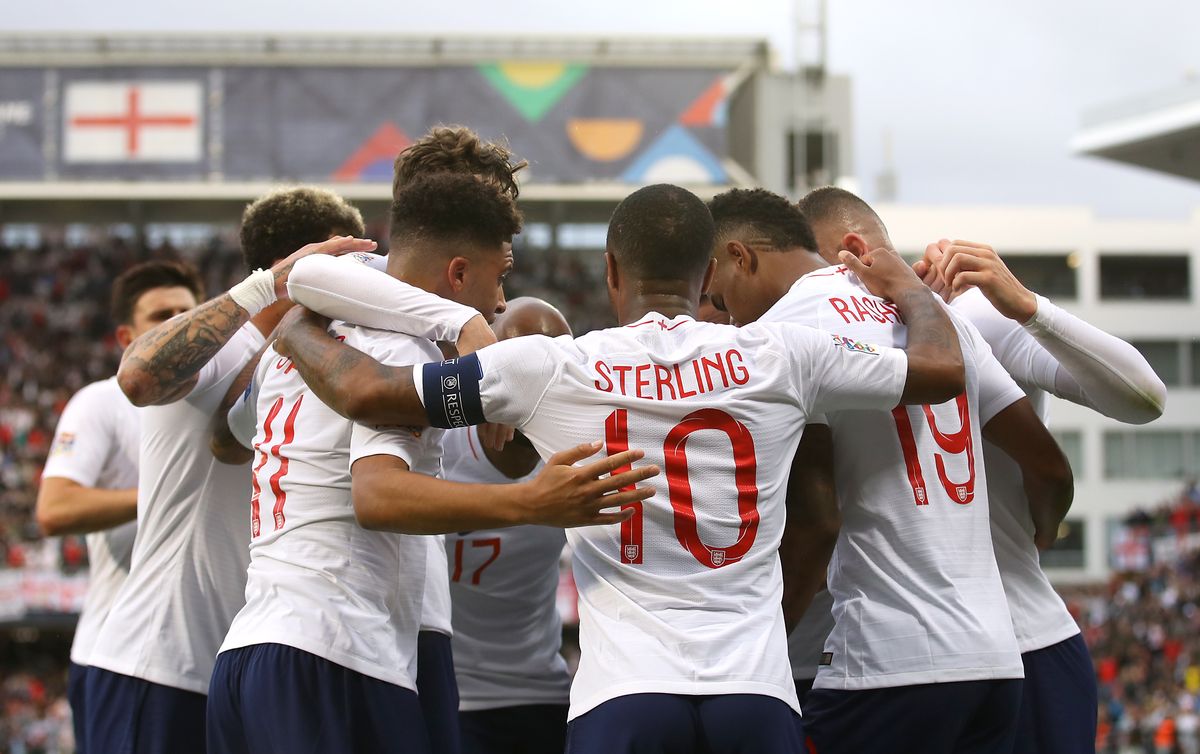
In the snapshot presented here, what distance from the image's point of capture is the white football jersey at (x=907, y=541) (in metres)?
3.41

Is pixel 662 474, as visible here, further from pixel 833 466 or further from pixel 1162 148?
pixel 1162 148

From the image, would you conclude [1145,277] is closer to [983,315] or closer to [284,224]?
[983,315]

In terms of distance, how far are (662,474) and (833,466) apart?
2.55ft

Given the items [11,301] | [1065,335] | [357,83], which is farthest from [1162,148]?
[1065,335]

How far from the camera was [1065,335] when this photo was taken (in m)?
3.72

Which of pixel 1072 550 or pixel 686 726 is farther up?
pixel 686 726

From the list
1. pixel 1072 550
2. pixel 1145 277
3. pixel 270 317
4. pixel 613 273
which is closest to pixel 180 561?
pixel 270 317

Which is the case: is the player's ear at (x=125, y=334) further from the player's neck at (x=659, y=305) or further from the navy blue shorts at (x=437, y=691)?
the player's neck at (x=659, y=305)

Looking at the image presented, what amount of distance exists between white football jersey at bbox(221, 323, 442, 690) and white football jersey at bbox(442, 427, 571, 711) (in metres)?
1.16

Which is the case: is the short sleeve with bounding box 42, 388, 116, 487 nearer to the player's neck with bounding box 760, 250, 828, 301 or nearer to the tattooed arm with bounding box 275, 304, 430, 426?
the tattooed arm with bounding box 275, 304, 430, 426

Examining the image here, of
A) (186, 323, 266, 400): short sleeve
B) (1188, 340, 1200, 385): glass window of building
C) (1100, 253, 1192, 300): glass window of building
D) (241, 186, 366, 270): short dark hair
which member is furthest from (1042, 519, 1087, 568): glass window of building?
(186, 323, 266, 400): short sleeve

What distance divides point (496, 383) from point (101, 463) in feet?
10.1

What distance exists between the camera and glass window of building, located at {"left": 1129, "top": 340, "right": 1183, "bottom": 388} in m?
44.9

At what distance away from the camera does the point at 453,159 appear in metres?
3.54
